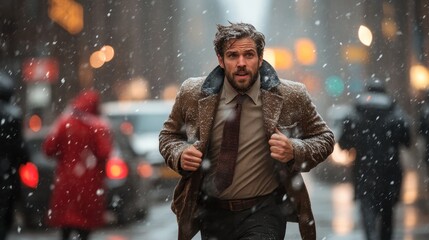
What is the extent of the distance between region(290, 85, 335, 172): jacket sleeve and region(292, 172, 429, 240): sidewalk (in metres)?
5.99

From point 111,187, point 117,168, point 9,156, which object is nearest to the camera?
point 9,156

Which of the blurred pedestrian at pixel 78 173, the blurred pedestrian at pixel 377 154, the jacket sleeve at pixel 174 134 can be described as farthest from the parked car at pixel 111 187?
the jacket sleeve at pixel 174 134

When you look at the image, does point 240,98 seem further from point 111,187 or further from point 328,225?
point 328,225

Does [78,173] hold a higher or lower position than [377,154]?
lower

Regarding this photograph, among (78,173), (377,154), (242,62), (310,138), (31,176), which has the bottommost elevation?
(31,176)

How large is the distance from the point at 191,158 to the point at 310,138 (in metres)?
0.70

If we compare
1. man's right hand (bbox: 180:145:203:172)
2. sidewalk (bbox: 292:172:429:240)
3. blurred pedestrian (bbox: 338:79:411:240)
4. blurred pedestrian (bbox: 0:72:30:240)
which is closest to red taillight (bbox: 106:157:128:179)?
sidewalk (bbox: 292:172:429:240)

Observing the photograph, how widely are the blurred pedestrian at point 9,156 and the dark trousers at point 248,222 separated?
132 inches

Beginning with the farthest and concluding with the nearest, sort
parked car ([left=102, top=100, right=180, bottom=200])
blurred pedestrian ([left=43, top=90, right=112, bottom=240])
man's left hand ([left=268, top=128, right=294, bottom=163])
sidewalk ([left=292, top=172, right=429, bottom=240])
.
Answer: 1. parked car ([left=102, top=100, right=180, bottom=200])
2. sidewalk ([left=292, top=172, right=429, bottom=240])
3. blurred pedestrian ([left=43, top=90, right=112, bottom=240])
4. man's left hand ([left=268, top=128, right=294, bottom=163])

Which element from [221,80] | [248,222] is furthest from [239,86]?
[248,222]

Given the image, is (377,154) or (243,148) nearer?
(243,148)

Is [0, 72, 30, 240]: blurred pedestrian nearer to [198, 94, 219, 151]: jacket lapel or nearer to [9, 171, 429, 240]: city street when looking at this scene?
[198, 94, 219, 151]: jacket lapel

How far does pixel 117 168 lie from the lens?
12.7m

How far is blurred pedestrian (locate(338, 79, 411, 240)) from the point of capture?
905 centimetres
